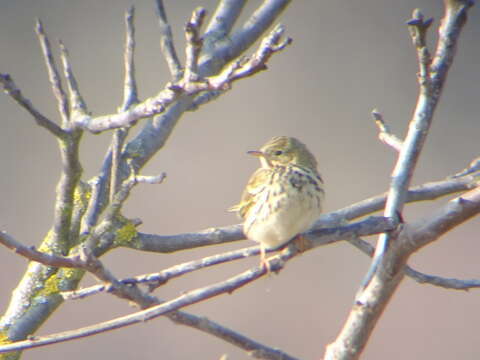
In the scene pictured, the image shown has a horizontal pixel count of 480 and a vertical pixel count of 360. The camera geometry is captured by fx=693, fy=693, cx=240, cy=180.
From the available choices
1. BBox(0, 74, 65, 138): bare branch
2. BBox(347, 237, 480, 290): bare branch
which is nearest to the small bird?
BBox(347, 237, 480, 290): bare branch

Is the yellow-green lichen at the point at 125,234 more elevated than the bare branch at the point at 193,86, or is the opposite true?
the yellow-green lichen at the point at 125,234

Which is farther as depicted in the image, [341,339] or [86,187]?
[86,187]

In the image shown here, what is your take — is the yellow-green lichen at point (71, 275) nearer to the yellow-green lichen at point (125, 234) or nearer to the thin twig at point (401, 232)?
the yellow-green lichen at point (125, 234)

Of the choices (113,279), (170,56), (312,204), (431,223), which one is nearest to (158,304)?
(113,279)

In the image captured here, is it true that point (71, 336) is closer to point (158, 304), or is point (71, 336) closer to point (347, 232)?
point (158, 304)

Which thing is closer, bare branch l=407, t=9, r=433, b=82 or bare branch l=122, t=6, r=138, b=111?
bare branch l=407, t=9, r=433, b=82

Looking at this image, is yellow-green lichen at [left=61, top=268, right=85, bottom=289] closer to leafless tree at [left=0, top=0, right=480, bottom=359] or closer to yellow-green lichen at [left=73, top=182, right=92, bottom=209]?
leafless tree at [left=0, top=0, right=480, bottom=359]

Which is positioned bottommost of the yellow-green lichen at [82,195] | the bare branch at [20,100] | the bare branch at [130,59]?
the bare branch at [20,100]

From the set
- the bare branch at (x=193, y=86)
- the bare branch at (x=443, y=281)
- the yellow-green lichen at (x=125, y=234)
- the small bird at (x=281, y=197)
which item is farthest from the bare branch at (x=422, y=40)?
the yellow-green lichen at (x=125, y=234)
